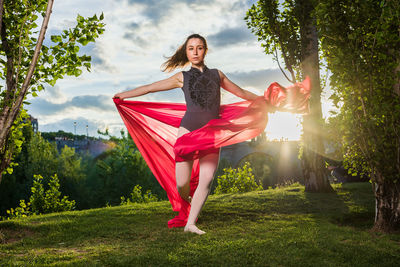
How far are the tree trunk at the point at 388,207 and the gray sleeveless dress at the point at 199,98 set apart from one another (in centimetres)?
288

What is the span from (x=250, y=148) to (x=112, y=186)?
14602 mm

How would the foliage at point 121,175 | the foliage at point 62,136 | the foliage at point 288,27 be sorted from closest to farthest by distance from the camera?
1. the foliage at point 288,27
2. the foliage at point 121,175
3. the foliage at point 62,136

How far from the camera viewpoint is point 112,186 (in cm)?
3116

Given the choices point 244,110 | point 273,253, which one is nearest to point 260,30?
point 244,110

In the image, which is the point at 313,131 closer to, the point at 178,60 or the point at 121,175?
the point at 178,60

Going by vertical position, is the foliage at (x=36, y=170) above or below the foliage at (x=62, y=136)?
below

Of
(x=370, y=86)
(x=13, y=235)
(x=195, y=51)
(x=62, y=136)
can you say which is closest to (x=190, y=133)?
(x=195, y=51)

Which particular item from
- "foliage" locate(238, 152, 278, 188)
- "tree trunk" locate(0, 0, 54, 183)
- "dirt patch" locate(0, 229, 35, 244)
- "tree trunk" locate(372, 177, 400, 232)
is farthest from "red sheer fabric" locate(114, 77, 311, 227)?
"foliage" locate(238, 152, 278, 188)

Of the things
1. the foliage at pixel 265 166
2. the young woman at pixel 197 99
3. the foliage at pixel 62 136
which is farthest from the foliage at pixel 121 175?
the young woman at pixel 197 99

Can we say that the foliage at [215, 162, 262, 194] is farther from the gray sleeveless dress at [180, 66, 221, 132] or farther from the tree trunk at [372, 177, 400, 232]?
the gray sleeveless dress at [180, 66, 221, 132]

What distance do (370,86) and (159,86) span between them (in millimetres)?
3243

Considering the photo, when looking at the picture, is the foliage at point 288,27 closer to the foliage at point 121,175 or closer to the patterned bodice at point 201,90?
the patterned bodice at point 201,90

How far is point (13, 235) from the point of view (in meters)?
5.36

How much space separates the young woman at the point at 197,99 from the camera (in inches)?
189
